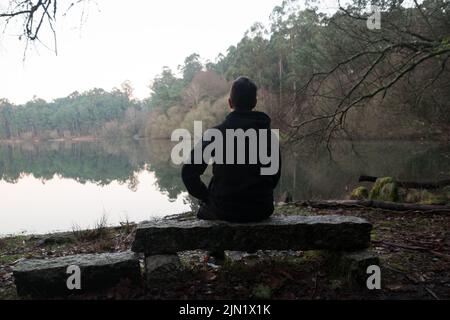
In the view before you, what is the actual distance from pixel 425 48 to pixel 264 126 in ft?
17.2

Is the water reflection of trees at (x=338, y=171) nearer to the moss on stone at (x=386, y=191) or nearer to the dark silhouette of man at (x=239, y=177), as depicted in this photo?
the moss on stone at (x=386, y=191)

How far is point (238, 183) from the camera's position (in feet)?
10.8

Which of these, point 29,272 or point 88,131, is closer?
point 29,272

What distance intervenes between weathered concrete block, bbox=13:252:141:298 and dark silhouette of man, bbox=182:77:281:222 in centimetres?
94

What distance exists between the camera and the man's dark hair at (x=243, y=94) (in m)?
3.31

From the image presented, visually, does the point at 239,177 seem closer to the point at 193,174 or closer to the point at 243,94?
the point at 193,174

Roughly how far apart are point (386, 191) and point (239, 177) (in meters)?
7.36

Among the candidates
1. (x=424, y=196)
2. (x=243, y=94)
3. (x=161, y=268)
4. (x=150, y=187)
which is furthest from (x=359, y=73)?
(x=150, y=187)

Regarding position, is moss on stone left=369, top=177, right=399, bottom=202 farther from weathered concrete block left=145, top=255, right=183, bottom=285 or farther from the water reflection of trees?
weathered concrete block left=145, top=255, right=183, bottom=285

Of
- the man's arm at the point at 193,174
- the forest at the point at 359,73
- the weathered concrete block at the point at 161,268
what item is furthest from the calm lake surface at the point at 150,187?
the weathered concrete block at the point at 161,268

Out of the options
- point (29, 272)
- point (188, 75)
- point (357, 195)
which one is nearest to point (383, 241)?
point (29, 272)

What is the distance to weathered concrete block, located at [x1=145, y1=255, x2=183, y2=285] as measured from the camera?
10.8 feet

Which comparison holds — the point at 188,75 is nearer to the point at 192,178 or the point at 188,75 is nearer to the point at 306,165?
the point at 306,165

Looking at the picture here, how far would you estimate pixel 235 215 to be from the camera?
11.0ft
